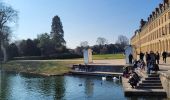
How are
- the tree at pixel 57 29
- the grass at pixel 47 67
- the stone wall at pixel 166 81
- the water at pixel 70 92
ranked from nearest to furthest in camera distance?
1. the stone wall at pixel 166 81
2. the water at pixel 70 92
3. the grass at pixel 47 67
4. the tree at pixel 57 29

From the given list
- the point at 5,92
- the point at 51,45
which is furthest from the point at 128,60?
the point at 51,45

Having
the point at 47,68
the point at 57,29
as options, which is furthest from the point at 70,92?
the point at 57,29

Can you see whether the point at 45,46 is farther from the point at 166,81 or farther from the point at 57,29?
the point at 166,81

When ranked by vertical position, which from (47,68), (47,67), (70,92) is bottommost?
(70,92)

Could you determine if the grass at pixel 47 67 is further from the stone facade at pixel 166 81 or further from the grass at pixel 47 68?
the stone facade at pixel 166 81

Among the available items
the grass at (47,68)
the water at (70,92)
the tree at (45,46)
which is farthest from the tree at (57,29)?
the water at (70,92)

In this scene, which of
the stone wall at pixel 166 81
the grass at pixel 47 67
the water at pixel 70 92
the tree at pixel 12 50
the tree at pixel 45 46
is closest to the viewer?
the stone wall at pixel 166 81

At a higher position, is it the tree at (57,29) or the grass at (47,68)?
the tree at (57,29)

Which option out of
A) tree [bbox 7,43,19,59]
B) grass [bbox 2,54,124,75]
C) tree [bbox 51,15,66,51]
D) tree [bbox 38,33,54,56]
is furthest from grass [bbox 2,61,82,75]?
tree [bbox 51,15,66,51]

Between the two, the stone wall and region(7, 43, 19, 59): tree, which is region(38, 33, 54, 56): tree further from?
the stone wall

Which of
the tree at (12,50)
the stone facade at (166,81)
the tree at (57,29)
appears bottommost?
the stone facade at (166,81)

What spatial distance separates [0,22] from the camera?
78.2 m

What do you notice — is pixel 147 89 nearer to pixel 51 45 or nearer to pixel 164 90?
pixel 164 90

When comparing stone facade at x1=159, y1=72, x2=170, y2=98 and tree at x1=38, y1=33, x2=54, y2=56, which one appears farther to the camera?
tree at x1=38, y1=33, x2=54, y2=56
